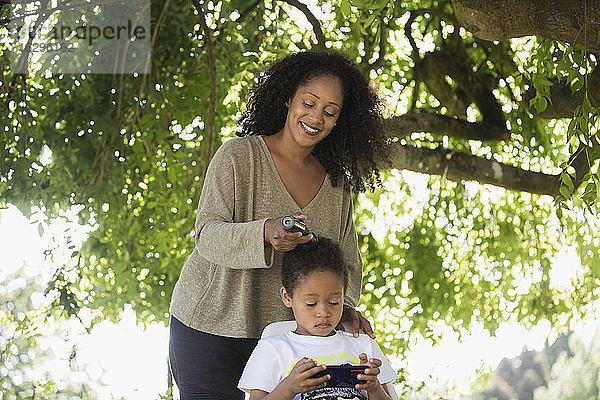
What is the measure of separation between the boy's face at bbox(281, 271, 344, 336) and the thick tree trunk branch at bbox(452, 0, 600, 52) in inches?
36.4

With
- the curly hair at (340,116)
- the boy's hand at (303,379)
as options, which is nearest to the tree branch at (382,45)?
the curly hair at (340,116)

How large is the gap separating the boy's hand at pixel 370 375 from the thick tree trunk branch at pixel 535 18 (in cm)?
100

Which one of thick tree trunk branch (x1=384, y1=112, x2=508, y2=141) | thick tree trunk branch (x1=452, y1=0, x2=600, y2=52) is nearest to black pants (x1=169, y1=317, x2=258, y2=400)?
thick tree trunk branch (x1=452, y1=0, x2=600, y2=52)

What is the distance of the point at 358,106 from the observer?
1889 mm

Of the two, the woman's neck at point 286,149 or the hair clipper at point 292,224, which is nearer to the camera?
the hair clipper at point 292,224

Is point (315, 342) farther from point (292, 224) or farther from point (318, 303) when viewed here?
point (292, 224)

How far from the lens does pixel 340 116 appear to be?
1.91m

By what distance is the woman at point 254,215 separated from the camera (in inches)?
66.4

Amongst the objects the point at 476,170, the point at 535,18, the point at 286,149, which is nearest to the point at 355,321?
the point at 286,149

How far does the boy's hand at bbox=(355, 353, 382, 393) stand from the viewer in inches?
60.4

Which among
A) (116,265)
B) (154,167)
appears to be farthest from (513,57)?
(116,265)

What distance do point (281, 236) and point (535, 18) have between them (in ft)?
3.47

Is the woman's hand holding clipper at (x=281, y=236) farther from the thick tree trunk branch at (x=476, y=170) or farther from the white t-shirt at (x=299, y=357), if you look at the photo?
the thick tree trunk branch at (x=476, y=170)

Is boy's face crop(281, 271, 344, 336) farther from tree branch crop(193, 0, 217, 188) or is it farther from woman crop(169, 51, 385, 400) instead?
tree branch crop(193, 0, 217, 188)
